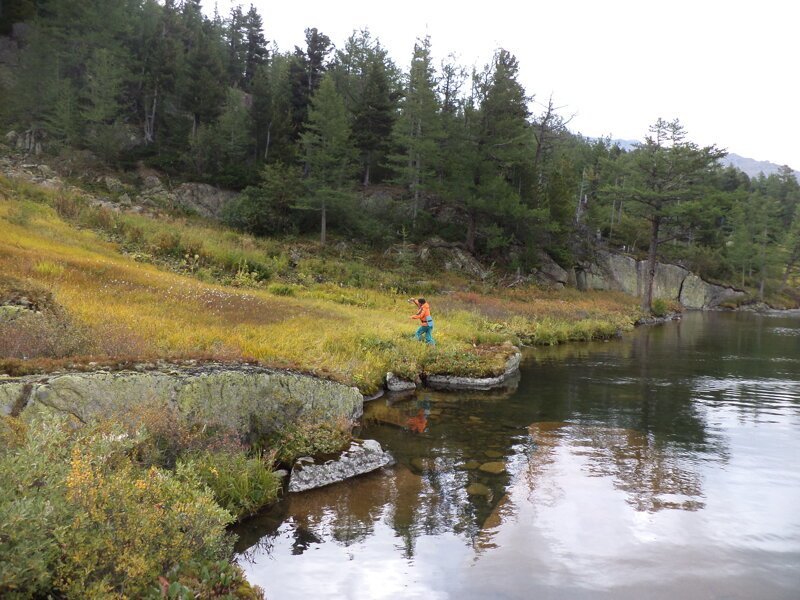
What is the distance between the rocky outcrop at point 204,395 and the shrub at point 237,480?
977 millimetres

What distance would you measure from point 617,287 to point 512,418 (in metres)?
47.5

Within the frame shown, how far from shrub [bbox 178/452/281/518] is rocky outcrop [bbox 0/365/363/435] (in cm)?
98

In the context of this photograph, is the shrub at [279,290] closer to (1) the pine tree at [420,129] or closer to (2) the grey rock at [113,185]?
(1) the pine tree at [420,129]

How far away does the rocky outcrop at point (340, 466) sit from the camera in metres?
8.70

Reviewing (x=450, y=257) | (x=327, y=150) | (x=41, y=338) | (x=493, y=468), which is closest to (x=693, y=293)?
(x=450, y=257)

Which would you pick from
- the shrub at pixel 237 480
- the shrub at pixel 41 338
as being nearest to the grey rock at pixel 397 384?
the shrub at pixel 237 480

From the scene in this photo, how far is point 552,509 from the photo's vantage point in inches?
323

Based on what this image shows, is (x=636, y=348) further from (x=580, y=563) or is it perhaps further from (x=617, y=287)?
(x=617, y=287)

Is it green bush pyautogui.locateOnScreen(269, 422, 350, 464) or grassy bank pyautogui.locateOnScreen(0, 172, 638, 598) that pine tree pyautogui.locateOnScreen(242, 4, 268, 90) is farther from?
green bush pyautogui.locateOnScreen(269, 422, 350, 464)

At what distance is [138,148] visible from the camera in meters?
47.7

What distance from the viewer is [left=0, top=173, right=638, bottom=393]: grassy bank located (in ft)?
42.0

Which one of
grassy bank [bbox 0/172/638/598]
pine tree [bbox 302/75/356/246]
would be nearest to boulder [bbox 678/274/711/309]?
grassy bank [bbox 0/172/638/598]

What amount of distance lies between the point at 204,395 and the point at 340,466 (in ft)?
8.82

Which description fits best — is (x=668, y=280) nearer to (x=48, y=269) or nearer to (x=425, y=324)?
(x=425, y=324)
